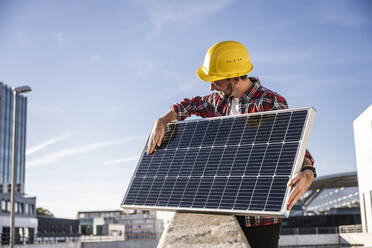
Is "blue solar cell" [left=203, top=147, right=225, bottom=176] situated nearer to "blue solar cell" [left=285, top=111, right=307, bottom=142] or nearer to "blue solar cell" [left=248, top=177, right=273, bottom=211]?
"blue solar cell" [left=248, top=177, right=273, bottom=211]

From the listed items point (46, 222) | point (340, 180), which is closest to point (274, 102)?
point (340, 180)

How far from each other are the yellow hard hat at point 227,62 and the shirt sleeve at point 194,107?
→ 2.26 feet

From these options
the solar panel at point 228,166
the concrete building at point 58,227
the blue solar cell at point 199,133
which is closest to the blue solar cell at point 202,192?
the solar panel at point 228,166

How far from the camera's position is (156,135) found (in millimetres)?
4953

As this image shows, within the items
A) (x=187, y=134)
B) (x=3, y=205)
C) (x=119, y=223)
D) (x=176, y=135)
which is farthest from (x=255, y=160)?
(x=119, y=223)

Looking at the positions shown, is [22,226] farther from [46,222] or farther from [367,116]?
[367,116]

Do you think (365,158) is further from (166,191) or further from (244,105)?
(166,191)

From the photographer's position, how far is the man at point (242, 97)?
404 cm

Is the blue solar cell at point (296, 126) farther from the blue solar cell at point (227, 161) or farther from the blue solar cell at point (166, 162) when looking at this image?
the blue solar cell at point (166, 162)

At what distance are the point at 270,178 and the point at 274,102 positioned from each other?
88 centimetres

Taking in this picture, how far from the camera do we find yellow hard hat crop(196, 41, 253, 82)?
4.29 m

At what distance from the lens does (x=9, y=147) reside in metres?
113

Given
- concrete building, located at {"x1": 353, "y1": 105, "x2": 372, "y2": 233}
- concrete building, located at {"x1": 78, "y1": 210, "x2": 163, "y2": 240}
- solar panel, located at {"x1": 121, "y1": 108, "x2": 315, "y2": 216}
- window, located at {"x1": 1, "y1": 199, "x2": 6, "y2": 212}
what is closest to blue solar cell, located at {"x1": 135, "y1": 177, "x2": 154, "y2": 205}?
solar panel, located at {"x1": 121, "y1": 108, "x2": 315, "y2": 216}

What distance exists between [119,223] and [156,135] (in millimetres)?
134616
